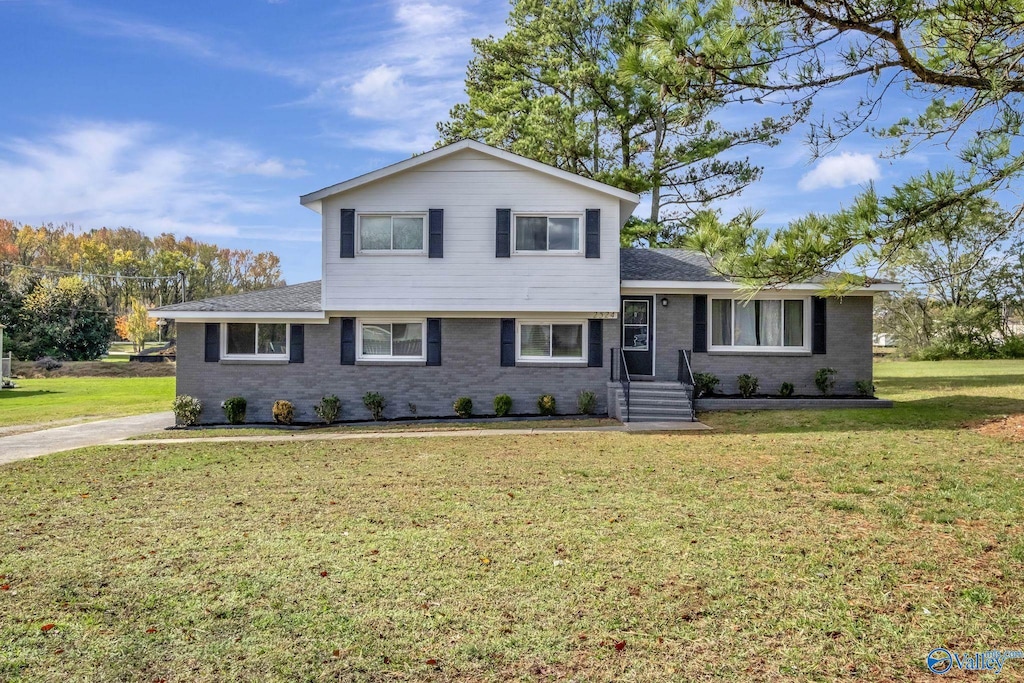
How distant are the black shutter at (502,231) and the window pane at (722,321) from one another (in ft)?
19.1

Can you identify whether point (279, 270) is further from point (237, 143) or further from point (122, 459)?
point (122, 459)

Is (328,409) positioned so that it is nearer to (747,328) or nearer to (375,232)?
(375,232)

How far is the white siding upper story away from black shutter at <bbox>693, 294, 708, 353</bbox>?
2366mm

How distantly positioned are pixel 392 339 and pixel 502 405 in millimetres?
3371

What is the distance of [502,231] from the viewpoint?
51.8ft

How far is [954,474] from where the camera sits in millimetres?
8359

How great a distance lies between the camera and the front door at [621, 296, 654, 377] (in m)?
17.0

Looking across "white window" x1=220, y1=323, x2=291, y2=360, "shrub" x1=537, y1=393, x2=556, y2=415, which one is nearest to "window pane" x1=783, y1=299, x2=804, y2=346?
"shrub" x1=537, y1=393, x2=556, y2=415

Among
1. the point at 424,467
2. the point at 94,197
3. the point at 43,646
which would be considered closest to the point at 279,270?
the point at 94,197

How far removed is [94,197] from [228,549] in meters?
61.6

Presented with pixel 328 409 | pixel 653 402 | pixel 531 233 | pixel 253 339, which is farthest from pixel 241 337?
pixel 653 402

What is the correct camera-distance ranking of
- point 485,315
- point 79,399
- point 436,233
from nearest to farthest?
point 436,233
point 485,315
point 79,399

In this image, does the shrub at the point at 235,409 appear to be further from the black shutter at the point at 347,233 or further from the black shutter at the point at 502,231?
the black shutter at the point at 502,231

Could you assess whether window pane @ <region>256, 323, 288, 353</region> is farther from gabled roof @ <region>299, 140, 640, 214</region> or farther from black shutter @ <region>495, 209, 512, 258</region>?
black shutter @ <region>495, 209, 512, 258</region>
